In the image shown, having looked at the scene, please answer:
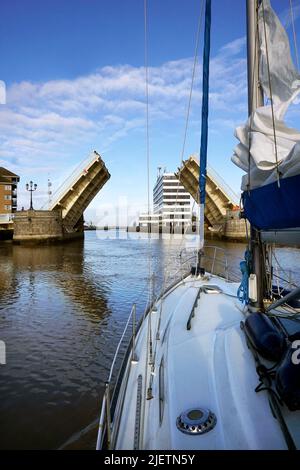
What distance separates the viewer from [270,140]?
331 centimetres

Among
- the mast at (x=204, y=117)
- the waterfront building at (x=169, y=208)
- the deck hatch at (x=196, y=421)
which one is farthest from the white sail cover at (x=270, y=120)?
the waterfront building at (x=169, y=208)

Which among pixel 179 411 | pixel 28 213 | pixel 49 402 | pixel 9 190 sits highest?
pixel 9 190

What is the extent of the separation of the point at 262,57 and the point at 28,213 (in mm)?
33929

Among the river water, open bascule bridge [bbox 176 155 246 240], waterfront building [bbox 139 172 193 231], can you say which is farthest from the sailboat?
waterfront building [bbox 139 172 193 231]

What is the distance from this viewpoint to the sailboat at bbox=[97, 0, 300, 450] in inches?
90.7

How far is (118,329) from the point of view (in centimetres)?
823

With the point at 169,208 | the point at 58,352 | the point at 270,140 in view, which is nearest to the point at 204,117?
the point at 270,140

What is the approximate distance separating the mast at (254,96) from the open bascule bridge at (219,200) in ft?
94.3

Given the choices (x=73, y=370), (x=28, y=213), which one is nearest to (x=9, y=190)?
(x=28, y=213)

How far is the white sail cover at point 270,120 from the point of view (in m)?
3.20

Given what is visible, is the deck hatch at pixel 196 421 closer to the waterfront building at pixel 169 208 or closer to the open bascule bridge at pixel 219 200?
the open bascule bridge at pixel 219 200

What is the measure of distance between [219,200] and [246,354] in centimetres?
3409

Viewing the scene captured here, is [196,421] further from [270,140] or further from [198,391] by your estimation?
[270,140]

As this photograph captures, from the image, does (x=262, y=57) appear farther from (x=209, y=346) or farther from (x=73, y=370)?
(x=73, y=370)
